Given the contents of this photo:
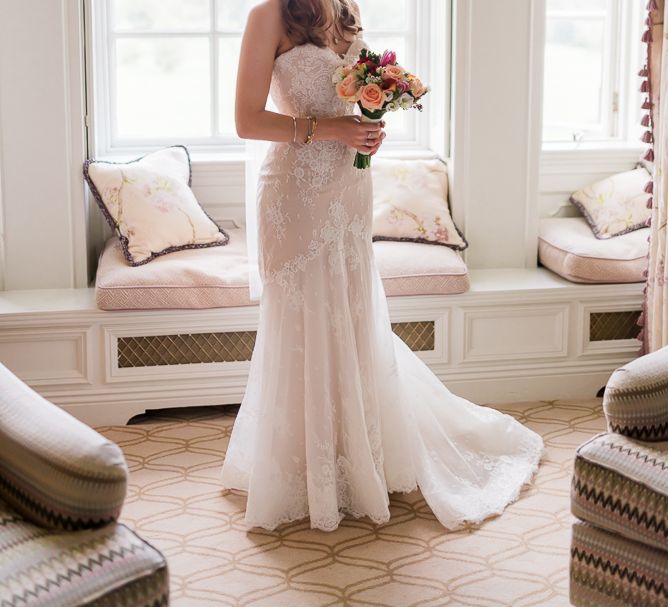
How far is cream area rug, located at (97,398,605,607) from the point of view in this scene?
9.00ft

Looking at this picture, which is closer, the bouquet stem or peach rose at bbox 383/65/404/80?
peach rose at bbox 383/65/404/80


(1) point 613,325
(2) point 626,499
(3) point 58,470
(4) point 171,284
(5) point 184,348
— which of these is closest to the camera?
(3) point 58,470

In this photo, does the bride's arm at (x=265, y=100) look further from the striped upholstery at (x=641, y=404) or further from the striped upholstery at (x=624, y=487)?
the striped upholstery at (x=624, y=487)

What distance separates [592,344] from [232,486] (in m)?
1.67

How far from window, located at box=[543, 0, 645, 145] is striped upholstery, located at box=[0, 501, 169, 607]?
3.51 metres

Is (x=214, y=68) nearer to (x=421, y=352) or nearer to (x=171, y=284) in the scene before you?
(x=171, y=284)

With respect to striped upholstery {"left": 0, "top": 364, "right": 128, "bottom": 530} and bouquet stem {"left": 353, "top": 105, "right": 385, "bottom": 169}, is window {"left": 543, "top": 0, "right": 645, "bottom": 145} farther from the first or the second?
striped upholstery {"left": 0, "top": 364, "right": 128, "bottom": 530}

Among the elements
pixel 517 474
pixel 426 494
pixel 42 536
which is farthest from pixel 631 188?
pixel 42 536

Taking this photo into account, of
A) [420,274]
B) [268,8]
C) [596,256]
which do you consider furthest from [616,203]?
[268,8]

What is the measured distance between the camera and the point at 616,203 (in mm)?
4461

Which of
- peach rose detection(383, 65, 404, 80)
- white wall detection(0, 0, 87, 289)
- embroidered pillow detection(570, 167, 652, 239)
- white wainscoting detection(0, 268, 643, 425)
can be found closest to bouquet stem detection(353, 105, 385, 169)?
peach rose detection(383, 65, 404, 80)

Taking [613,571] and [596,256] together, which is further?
[596,256]

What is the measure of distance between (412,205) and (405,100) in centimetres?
139

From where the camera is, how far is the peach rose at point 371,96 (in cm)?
284
